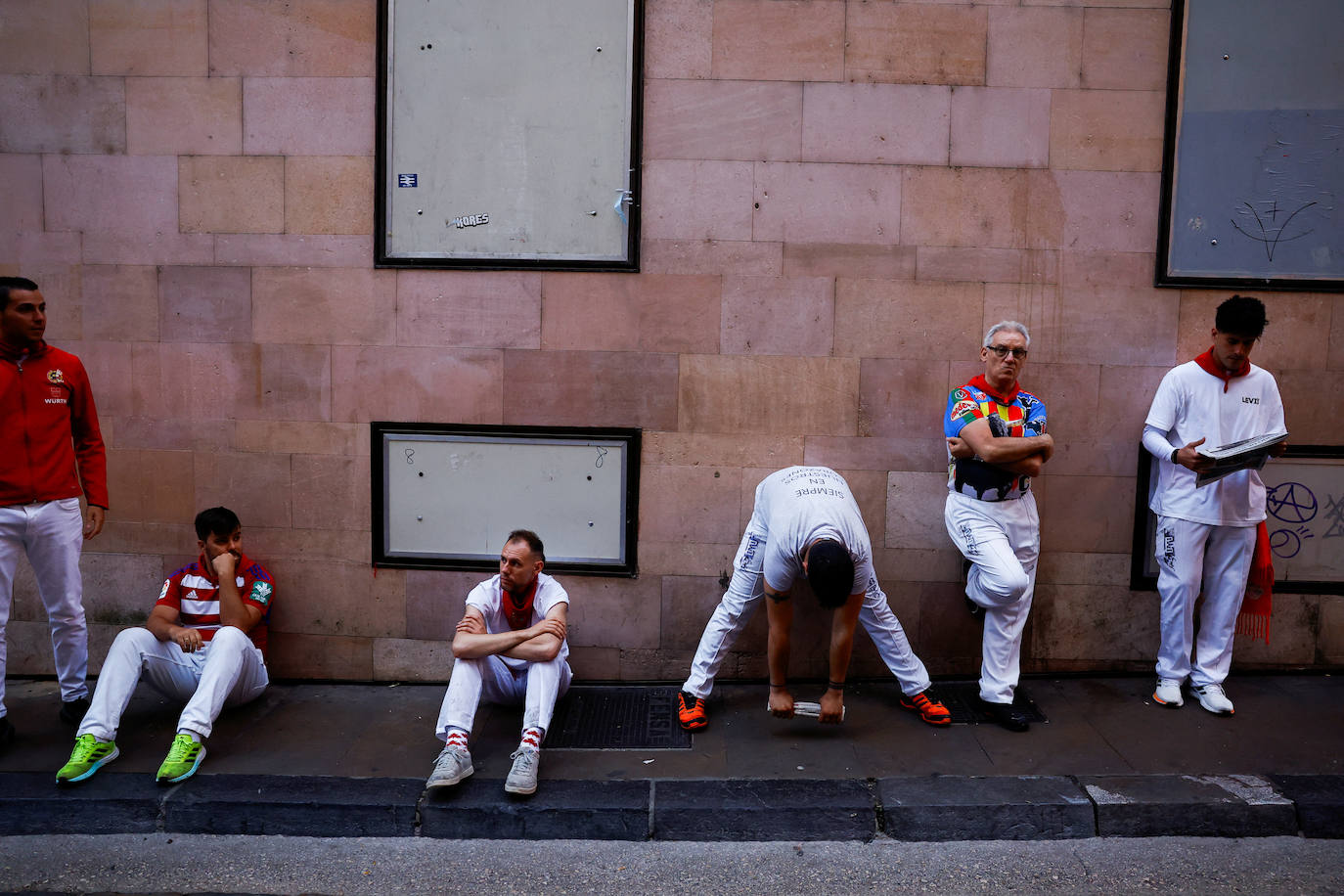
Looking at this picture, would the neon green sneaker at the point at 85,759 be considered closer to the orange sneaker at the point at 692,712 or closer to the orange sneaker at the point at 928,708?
the orange sneaker at the point at 692,712

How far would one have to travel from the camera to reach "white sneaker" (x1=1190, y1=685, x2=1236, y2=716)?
4.96 meters

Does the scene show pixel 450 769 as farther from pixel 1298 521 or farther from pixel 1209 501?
pixel 1298 521

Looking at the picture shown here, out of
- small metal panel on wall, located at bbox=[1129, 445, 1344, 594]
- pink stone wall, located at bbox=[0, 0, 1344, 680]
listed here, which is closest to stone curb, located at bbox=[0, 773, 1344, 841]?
pink stone wall, located at bbox=[0, 0, 1344, 680]

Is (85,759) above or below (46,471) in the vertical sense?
below

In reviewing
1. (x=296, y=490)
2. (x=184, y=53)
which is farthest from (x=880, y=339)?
(x=184, y=53)

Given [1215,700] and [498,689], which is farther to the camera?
[1215,700]

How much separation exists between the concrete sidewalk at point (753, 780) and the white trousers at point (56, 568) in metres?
0.35

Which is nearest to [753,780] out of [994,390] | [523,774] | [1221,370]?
[523,774]

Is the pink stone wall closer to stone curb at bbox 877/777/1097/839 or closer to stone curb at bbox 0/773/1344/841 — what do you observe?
stone curb at bbox 0/773/1344/841

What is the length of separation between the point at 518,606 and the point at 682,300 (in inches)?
79.2

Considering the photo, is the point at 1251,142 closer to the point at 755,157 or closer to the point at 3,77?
the point at 755,157

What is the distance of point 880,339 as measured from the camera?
5371 millimetres

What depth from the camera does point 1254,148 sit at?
5324 mm

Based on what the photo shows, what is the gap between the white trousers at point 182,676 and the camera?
4.39 metres
